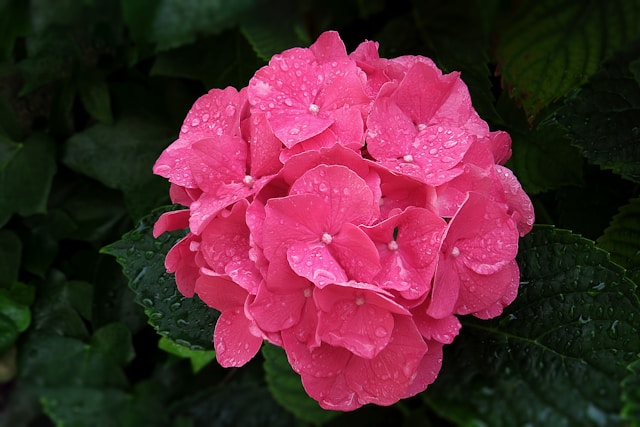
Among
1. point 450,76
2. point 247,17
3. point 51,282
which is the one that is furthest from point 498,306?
point 51,282

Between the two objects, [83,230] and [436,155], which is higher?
[436,155]

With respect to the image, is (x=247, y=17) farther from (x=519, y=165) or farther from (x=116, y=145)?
(x=116, y=145)

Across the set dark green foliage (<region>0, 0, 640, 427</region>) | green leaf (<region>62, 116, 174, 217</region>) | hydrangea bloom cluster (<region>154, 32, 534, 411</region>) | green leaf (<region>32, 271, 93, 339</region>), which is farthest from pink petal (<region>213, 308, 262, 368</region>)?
green leaf (<region>32, 271, 93, 339</region>)

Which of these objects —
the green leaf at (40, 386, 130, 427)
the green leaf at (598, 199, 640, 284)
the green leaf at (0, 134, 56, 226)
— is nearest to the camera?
the green leaf at (598, 199, 640, 284)

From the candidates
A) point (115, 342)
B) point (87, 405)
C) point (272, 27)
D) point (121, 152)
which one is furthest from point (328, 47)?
point (87, 405)

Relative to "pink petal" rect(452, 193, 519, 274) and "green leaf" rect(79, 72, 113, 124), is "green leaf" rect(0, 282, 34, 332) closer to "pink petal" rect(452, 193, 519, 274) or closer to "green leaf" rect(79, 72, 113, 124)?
"green leaf" rect(79, 72, 113, 124)

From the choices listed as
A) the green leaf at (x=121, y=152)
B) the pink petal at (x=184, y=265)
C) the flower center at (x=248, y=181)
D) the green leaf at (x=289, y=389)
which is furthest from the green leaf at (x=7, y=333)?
the flower center at (x=248, y=181)

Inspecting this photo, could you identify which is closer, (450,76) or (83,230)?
(450,76)

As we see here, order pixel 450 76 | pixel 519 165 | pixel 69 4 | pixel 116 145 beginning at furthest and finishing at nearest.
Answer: pixel 116 145, pixel 519 165, pixel 450 76, pixel 69 4

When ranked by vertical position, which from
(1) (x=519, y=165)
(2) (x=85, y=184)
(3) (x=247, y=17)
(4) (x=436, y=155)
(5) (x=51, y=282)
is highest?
(3) (x=247, y=17)
